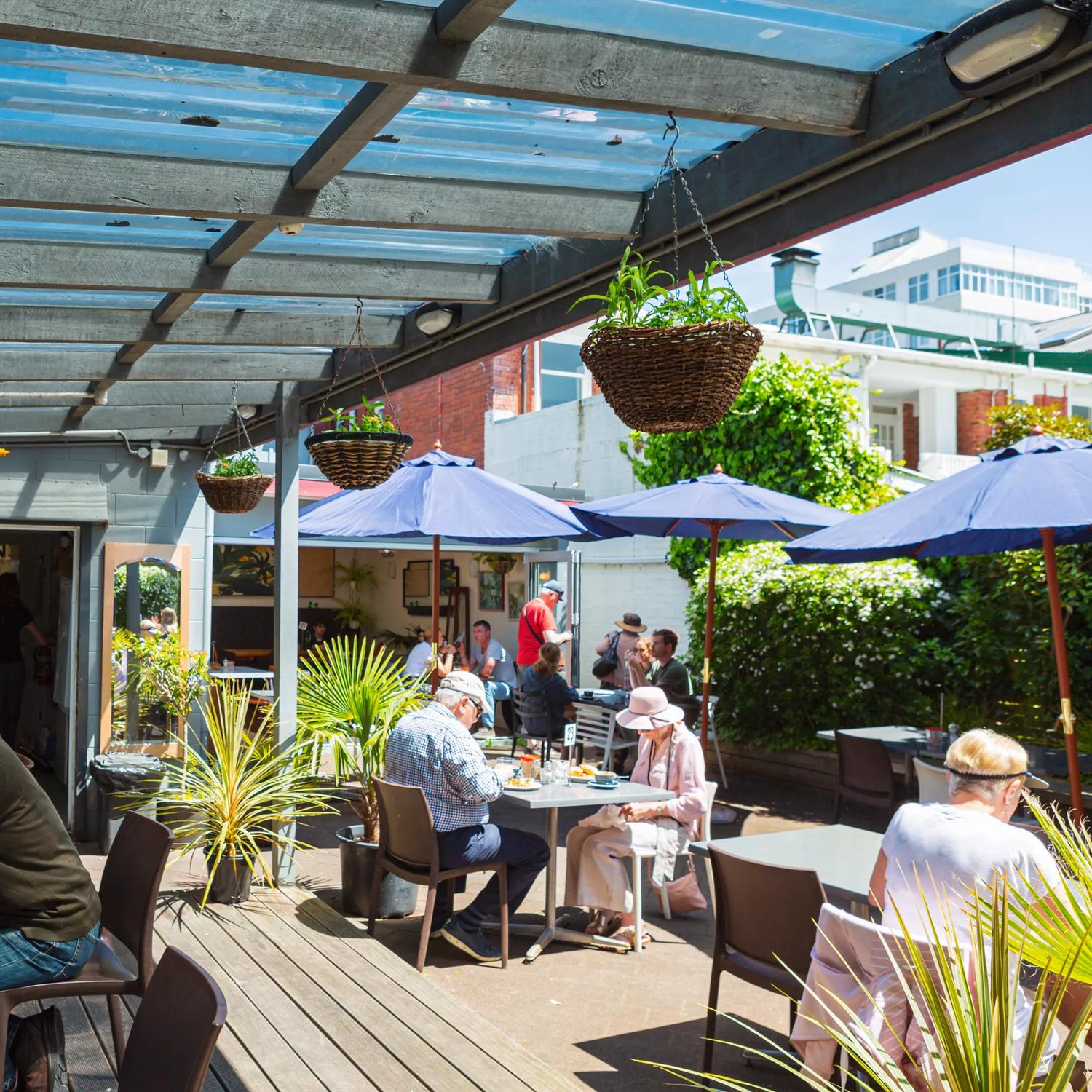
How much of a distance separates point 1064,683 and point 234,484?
5.34m

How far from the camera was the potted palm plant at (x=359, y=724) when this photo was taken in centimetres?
602

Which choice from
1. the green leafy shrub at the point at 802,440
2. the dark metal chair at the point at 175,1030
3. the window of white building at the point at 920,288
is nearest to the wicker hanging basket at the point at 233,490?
the green leafy shrub at the point at 802,440

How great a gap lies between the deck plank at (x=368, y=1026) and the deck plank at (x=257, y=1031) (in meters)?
0.19

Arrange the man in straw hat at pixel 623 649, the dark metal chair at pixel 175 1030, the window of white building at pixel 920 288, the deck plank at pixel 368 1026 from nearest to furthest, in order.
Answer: the dark metal chair at pixel 175 1030 → the deck plank at pixel 368 1026 → the man in straw hat at pixel 623 649 → the window of white building at pixel 920 288

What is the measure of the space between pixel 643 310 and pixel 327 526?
4.75 metres

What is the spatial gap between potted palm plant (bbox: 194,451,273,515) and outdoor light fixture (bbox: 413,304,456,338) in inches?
111

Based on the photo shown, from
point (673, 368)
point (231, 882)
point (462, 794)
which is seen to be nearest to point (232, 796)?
point (231, 882)

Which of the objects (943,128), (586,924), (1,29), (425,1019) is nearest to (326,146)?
(1,29)

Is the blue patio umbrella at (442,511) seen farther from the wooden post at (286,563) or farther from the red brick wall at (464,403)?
the red brick wall at (464,403)

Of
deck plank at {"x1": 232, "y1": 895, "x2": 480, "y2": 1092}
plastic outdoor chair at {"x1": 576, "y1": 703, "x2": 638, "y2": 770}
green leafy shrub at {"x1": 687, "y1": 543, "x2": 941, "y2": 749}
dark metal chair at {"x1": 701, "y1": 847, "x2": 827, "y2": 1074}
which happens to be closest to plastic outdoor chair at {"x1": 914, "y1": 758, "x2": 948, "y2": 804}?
dark metal chair at {"x1": 701, "y1": 847, "x2": 827, "y2": 1074}

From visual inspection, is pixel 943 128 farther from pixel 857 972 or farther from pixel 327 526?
pixel 327 526

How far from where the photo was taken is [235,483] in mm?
7957

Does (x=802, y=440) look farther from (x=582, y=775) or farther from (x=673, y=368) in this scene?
(x=673, y=368)

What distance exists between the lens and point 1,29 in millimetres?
2318
